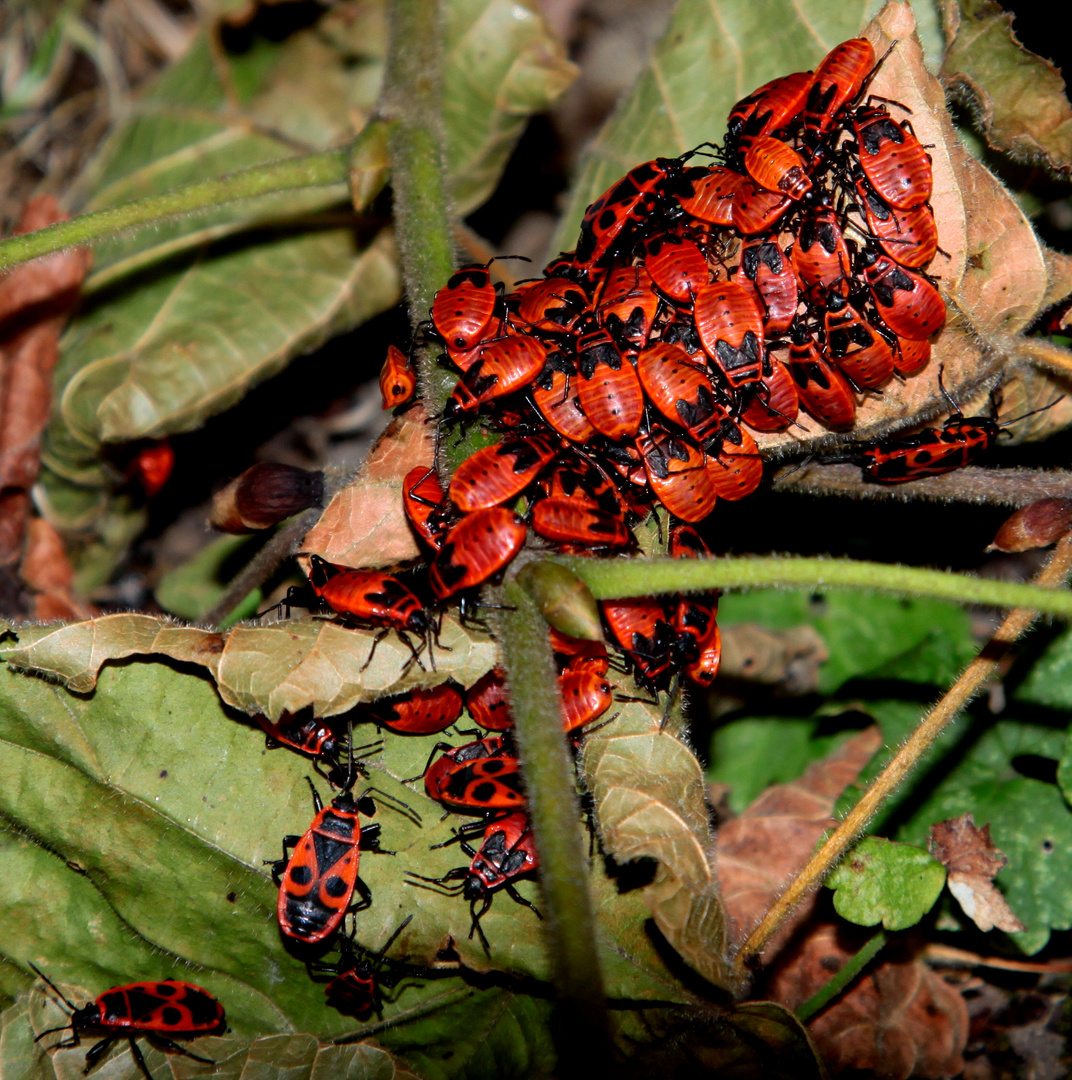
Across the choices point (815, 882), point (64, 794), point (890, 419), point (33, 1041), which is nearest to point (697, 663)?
point (815, 882)

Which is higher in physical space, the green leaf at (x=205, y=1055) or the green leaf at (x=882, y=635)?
the green leaf at (x=205, y=1055)

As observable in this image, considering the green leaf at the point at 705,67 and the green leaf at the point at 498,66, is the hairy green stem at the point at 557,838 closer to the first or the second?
the green leaf at the point at 705,67

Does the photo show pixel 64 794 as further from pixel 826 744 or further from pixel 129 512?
pixel 826 744

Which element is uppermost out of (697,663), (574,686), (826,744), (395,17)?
(395,17)

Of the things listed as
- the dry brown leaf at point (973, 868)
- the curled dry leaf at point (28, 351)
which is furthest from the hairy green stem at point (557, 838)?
the curled dry leaf at point (28, 351)

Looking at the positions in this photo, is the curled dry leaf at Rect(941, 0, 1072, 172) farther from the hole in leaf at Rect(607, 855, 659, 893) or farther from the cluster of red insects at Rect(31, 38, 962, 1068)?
the hole in leaf at Rect(607, 855, 659, 893)

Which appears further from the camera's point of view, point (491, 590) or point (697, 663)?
point (697, 663)

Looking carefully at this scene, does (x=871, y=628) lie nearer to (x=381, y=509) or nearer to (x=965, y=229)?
(x=965, y=229)
